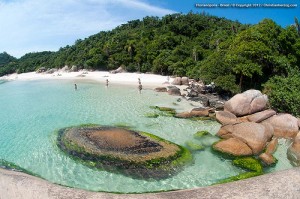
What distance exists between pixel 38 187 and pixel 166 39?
171ft

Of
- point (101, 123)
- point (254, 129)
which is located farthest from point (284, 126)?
point (101, 123)

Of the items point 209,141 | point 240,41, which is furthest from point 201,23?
point 209,141

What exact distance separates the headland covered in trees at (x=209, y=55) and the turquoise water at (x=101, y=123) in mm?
5539

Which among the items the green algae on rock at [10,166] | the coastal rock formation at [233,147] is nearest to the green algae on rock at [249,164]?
the coastal rock formation at [233,147]

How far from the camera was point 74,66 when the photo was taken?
67.8m

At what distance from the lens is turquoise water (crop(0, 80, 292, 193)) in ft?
36.2

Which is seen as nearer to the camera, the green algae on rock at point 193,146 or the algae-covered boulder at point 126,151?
the algae-covered boulder at point 126,151

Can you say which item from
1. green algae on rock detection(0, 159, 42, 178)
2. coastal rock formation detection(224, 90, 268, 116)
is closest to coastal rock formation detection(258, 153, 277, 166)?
coastal rock formation detection(224, 90, 268, 116)

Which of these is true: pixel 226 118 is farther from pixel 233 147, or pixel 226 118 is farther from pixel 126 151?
pixel 126 151

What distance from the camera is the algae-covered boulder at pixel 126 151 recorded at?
39.3 ft

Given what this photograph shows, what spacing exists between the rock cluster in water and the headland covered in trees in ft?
8.59

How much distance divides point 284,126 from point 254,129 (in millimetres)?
2992

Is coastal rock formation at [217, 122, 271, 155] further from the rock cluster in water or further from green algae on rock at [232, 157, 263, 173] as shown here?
green algae on rock at [232, 157, 263, 173]

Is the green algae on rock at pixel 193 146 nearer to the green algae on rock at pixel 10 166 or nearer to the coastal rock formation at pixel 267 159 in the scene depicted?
the coastal rock formation at pixel 267 159
